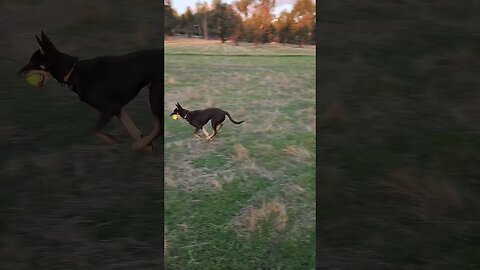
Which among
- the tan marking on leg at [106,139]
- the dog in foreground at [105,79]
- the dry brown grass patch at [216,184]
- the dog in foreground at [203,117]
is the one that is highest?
the dog in foreground at [105,79]

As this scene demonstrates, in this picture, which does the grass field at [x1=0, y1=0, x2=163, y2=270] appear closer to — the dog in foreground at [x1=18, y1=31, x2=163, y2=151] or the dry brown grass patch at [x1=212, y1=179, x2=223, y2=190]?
the dog in foreground at [x1=18, y1=31, x2=163, y2=151]

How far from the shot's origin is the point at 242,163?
2.05m

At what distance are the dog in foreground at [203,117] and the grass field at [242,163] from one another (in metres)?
0.02

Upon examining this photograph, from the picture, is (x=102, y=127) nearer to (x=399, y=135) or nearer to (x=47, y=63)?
(x=47, y=63)

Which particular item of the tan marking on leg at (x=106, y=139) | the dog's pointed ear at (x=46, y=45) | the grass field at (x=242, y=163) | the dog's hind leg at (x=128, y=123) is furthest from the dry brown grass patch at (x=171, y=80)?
the dog's pointed ear at (x=46, y=45)

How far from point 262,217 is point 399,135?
0.71m

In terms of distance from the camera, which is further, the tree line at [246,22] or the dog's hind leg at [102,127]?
the dog's hind leg at [102,127]

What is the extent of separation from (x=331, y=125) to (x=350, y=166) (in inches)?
7.8

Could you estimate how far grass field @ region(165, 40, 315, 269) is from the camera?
6.59ft

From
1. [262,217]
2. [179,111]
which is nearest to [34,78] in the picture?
[179,111]

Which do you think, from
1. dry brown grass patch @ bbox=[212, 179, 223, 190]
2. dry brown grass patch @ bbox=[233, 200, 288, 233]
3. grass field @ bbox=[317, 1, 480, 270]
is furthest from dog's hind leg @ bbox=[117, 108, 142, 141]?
grass field @ bbox=[317, 1, 480, 270]

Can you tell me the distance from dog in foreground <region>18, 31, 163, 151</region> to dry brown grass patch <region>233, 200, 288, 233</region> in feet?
1.65

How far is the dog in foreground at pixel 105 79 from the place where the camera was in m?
2.07

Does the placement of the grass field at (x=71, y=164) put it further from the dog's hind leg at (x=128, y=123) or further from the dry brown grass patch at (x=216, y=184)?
the dry brown grass patch at (x=216, y=184)
